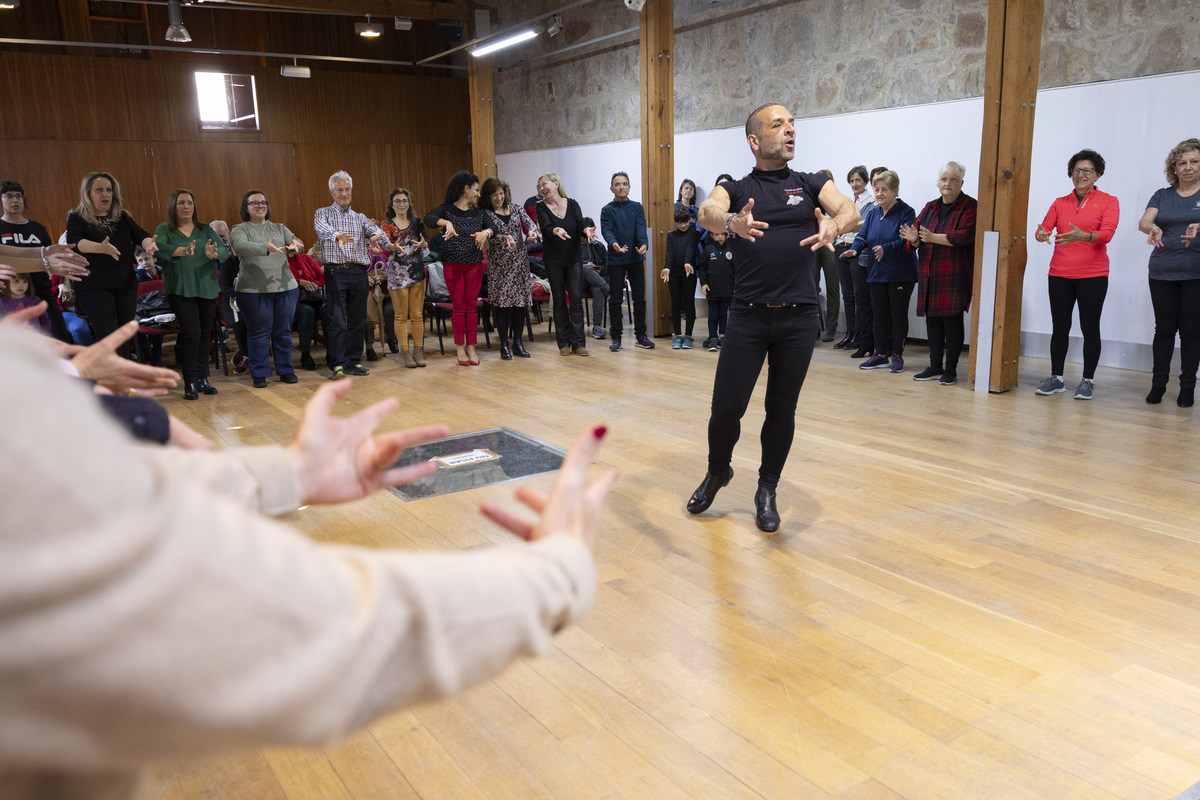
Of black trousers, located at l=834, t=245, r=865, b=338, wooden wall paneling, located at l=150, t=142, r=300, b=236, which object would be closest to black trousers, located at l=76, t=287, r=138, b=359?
black trousers, located at l=834, t=245, r=865, b=338

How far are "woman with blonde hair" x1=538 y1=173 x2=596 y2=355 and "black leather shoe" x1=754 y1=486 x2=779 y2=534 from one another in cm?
438

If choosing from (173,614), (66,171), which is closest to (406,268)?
(66,171)

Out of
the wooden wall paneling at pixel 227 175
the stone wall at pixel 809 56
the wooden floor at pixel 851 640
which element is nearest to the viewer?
the wooden floor at pixel 851 640

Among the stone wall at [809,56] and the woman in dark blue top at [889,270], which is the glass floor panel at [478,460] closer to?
the woman in dark blue top at [889,270]

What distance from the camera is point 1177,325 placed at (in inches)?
208

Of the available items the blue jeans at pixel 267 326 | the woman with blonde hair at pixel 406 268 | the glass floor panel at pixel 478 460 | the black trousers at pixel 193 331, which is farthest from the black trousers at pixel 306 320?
the glass floor panel at pixel 478 460

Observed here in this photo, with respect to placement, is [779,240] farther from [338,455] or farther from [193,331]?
[193,331]

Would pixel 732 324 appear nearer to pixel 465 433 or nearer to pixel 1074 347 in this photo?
pixel 465 433

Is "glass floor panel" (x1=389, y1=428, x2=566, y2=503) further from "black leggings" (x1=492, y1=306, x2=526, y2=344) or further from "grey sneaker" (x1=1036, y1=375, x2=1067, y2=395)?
"grey sneaker" (x1=1036, y1=375, x2=1067, y2=395)

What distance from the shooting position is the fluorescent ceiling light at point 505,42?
369 inches

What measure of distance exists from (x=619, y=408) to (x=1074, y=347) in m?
3.76

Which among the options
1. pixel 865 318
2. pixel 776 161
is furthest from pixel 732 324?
pixel 865 318

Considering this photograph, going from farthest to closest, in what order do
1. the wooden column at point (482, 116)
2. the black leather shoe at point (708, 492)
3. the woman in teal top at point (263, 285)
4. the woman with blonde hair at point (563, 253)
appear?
the wooden column at point (482, 116), the woman with blonde hair at point (563, 253), the woman in teal top at point (263, 285), the black leather shoe at point (708, 492)

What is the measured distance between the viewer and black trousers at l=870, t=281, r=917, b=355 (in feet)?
21.6
